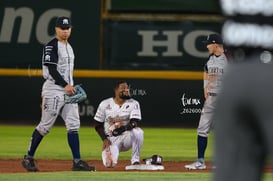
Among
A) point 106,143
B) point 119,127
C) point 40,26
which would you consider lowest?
point 106,143

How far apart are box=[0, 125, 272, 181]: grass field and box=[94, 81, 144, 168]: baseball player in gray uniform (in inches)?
31.4

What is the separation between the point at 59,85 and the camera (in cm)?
1040

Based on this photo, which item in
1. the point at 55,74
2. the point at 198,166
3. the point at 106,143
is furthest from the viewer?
the point at 198,166

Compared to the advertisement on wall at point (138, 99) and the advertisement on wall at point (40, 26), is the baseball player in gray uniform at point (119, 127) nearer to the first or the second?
the advertisement on wall at point (138, 99)

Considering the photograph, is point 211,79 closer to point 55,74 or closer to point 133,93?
point 55,74

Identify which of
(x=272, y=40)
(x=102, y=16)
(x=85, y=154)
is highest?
(x=102, y=16)

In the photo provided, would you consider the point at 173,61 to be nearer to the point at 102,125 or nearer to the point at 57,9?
the point at 57,9

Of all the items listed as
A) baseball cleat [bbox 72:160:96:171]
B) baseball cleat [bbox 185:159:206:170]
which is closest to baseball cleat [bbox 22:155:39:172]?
baseball cleat [bbox 72:160:96:171]

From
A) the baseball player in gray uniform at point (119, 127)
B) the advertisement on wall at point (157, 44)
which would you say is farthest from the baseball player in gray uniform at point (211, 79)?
the advertisement on wall at point (157, 44)

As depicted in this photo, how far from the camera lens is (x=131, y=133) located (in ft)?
36.1

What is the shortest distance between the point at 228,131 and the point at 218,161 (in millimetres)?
140

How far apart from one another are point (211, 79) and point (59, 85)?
187 cm

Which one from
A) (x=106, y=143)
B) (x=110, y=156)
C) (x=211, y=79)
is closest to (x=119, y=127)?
(x=106, y=143)

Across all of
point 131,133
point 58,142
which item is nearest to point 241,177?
point 131,133
